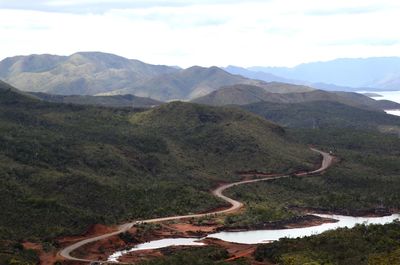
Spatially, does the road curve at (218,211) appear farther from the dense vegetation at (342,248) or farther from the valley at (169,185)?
the dense vegetation at (342,248)

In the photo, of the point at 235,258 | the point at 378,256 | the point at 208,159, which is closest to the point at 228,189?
the point at 208,159

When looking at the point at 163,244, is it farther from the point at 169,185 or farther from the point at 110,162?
the point at 110,162

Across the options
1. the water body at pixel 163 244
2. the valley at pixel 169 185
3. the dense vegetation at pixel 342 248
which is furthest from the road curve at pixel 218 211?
the dense vegetation at pixel 342 248

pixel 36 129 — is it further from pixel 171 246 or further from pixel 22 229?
pixel 171 246

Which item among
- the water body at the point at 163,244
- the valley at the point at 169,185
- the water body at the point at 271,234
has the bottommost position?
the water body at the point at 271,234

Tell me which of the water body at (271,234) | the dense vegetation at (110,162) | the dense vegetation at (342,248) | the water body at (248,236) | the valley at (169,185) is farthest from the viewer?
the dense vegetation at (110,162)

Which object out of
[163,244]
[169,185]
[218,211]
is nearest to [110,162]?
[169,185]
